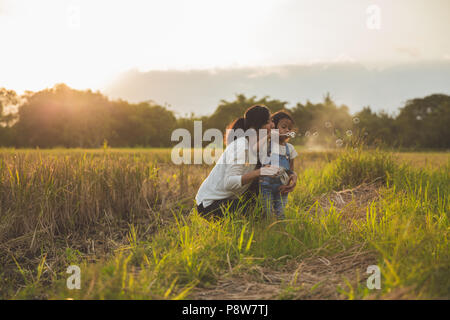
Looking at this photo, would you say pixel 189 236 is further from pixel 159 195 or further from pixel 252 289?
pixel 159 195

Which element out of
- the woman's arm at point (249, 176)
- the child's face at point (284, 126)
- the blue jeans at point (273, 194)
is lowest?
the blue jeans at point (273, 194)

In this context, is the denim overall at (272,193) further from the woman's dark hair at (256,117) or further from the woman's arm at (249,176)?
the woman's dark hair at (256,117)

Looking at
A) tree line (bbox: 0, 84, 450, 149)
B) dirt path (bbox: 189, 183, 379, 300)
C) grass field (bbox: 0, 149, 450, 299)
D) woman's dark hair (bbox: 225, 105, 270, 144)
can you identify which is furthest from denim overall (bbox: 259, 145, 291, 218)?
tree line (bbox: 0, 84, 450, 149)

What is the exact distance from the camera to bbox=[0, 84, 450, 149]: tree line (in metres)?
19.7

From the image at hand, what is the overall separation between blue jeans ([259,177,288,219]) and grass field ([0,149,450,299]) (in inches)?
4.6

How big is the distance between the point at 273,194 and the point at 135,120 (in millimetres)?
20708

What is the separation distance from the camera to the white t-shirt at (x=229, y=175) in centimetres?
271

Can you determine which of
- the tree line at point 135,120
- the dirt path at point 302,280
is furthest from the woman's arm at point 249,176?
the tree line at point 135,120

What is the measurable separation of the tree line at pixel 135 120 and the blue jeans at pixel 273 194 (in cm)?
1199

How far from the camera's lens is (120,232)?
11.6ft

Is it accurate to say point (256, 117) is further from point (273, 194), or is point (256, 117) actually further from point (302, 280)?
point (302, 280)
